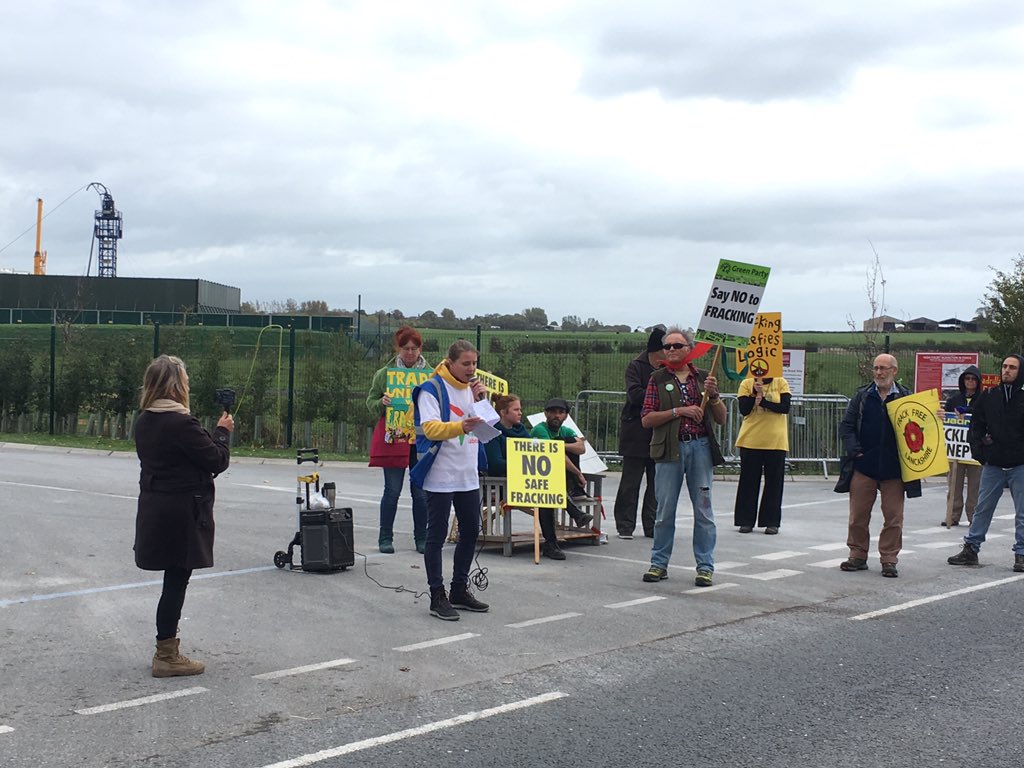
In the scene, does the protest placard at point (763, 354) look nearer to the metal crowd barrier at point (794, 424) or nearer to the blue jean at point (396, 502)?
the blue jean at point (396, 502)

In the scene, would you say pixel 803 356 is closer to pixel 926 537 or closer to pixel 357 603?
pixel 926 537

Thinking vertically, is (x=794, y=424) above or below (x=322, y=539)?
above

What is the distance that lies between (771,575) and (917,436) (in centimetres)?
187

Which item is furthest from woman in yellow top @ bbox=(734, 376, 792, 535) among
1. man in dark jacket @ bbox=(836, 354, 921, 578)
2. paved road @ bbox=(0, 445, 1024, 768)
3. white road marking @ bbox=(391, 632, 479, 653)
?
white road marking @ bbox=(391, 632, 479, 653)

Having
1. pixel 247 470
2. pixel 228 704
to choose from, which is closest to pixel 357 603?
pixel 228 704

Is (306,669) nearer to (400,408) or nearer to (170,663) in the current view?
(170,663)

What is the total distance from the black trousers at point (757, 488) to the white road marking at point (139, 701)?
8159 mm

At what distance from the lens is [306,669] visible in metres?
7.05

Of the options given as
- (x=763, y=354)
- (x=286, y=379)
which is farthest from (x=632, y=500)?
(x=286, y=379)

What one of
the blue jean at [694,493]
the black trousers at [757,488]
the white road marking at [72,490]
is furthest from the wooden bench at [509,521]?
the white road marking at [72,490]

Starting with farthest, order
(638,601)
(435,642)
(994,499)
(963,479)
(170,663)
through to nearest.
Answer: (963,479)
(994,499)
(638,601)
(435,642)
(170,663)

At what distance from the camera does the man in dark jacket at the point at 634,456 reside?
40.7 feet

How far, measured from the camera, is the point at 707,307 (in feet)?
34.3

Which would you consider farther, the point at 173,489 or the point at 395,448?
the point at 395,448
